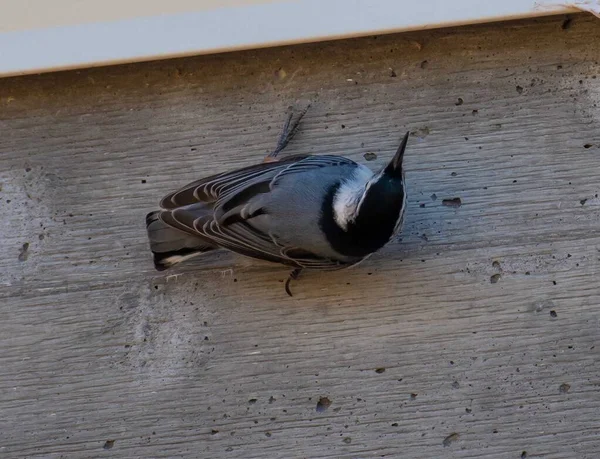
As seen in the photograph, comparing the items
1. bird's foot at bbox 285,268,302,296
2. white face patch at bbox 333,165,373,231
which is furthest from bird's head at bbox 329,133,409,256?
bird's foot at bbox 285,268,302,296

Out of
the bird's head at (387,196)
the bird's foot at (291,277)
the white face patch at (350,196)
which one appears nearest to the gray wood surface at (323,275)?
the bird's foot at (291,277)

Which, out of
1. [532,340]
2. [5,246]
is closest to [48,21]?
[5,246]

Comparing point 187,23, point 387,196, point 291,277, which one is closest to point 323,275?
point 291,277

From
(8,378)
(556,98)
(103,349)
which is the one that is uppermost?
(556,98)

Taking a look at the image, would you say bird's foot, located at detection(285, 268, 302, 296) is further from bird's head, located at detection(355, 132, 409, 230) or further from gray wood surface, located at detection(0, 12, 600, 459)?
bird's head, located at detection(355, 132, 409, 230)

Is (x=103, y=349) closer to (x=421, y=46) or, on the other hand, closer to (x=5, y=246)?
(x=5, y=246)

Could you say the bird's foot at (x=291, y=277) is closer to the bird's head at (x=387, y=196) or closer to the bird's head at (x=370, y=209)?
the bird's head at (x=370, y=209)

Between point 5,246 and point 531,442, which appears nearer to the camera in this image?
point 531,442
